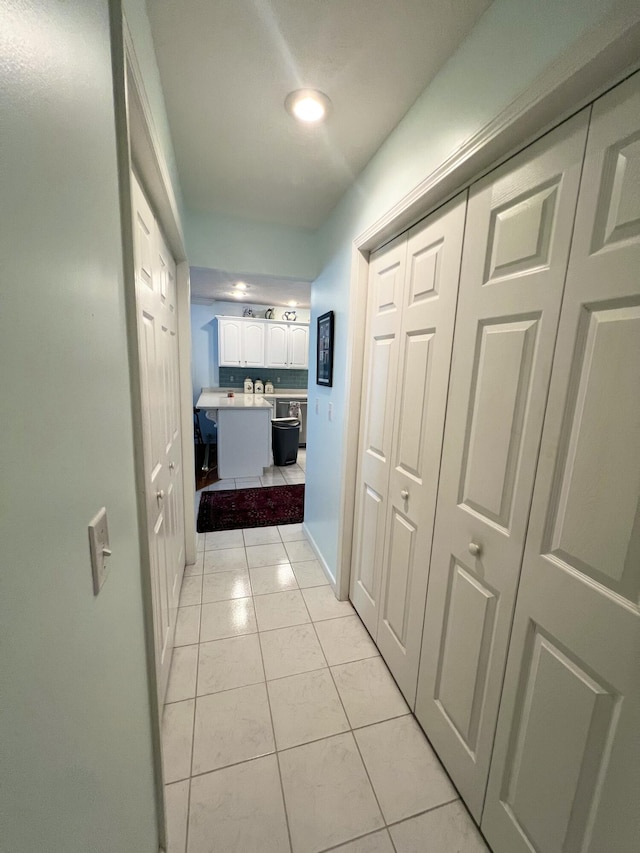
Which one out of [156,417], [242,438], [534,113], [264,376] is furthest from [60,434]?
[264,376]

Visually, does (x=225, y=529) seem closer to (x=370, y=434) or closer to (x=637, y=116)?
(x=370, y=434)

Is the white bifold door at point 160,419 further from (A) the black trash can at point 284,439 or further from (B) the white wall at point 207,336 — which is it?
(B) the white wall at point 207,336

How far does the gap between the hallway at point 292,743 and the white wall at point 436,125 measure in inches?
23.7

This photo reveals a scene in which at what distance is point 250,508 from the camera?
3.36 metres

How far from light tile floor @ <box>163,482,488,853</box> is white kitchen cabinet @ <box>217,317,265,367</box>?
155 inches

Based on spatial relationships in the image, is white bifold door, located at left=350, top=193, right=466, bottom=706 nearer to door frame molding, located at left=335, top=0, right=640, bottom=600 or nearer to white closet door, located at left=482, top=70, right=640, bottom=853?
door frame molding, located at left=335, top=0, right=640, bottom=600

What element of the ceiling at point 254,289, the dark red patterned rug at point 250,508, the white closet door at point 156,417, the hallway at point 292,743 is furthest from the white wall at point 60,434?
the ceiling at point 254,289

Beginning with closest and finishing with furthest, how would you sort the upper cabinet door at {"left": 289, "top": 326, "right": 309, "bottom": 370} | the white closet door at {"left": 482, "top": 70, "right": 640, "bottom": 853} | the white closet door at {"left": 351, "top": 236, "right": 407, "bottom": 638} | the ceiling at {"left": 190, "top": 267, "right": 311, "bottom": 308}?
1. the white closet door at {"left": 482, "top": 70, "right": 640, "bottom": 853}
2. the white closet door at {"left": 351, "top": 236, "right": 407, "bottom": 638}
3. the ceiling at {"left": 190, "top": 267, "right": 311, "bottom": 308}
4. the upper cabinet door at {"left": 289, "top": 326, "right": 309, "bottom": 370}

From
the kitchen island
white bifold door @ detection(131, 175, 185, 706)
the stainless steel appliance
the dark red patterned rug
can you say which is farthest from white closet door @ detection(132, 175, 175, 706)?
the stainless steel appliance

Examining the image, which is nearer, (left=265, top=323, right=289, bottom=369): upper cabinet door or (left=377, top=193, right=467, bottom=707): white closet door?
(left=377, top=193, right=467, bottom=707): white closet door

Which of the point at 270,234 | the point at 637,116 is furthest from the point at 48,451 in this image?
the point at 270,234

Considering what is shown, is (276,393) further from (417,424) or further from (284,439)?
(417,424)

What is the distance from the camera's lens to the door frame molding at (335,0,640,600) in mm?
653

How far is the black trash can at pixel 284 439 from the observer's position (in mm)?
4742
